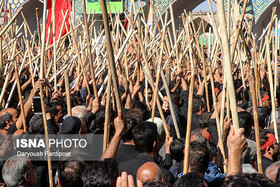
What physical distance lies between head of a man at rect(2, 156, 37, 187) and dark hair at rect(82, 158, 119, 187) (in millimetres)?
469

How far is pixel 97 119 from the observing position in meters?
3.33

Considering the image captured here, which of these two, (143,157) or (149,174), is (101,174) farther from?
(143,157)

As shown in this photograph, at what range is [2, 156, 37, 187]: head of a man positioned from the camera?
2113mm

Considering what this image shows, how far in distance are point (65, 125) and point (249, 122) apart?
4.28 feet

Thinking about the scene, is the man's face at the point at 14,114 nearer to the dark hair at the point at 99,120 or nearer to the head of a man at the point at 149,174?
the dark hair at the point at 99,120

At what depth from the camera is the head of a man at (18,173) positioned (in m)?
2.11

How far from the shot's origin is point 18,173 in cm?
212

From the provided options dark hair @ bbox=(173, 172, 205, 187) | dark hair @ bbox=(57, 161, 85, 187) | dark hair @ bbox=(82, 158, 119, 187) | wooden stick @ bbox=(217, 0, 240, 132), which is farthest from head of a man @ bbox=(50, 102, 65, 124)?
wooden stick @ bbox=(217, 0, 240, 132)

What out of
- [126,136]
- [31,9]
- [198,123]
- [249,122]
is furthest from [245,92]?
[31,9]

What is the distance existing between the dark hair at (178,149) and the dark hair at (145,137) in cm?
13

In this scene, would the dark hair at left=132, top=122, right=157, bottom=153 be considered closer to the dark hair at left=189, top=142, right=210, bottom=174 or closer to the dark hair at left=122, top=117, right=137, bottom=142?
the dark hair at left=122, top=117, right=137, bottom=142


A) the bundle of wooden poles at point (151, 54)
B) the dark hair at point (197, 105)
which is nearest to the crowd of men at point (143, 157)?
the bundle of wooden poles at point (151, 54)

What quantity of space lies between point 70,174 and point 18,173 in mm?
315

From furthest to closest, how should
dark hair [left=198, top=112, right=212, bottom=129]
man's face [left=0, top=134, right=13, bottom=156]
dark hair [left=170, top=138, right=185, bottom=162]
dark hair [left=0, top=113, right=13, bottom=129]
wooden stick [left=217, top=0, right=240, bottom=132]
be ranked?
dark hair [left=198, top=112, right=212, bottom=129], dark hair [left=0, top=113, right=13, bottom=129], man's face [left=0, top=134, right=13, bottom=156], dark hair [left=170, top=138, right=185, bottom=162], wooden stick [left=217, top=0, right=240, bottom=132]
